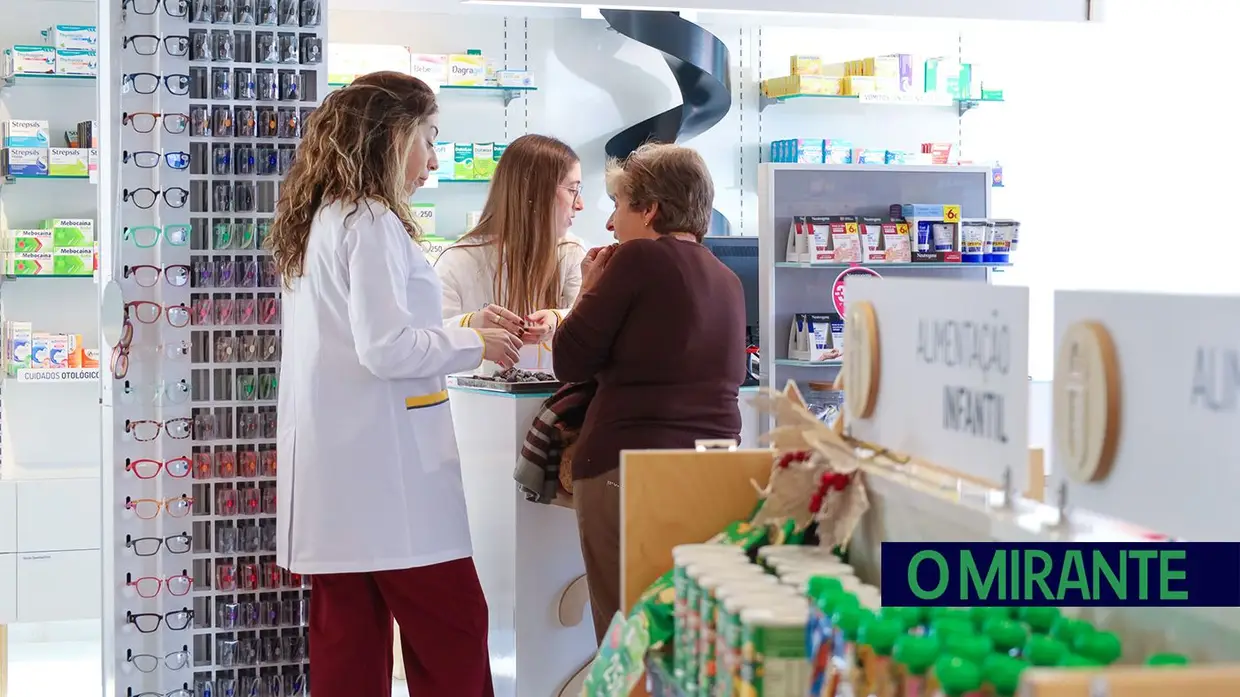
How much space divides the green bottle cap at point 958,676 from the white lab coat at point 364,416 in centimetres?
179

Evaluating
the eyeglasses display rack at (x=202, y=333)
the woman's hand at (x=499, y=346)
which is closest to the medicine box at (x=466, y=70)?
the eyeglasses display rack at (x=202, y=333)

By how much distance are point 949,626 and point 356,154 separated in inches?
76.4

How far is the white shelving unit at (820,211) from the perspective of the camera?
16.3ft

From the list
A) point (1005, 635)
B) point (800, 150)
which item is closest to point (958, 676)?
point (1005, 635)

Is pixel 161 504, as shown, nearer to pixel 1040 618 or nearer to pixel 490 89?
pixel 1040 618

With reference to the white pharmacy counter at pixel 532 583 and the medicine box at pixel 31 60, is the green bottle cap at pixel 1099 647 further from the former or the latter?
the medicine box at pixel 31 60

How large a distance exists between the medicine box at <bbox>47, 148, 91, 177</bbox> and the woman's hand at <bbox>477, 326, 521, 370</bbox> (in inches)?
115

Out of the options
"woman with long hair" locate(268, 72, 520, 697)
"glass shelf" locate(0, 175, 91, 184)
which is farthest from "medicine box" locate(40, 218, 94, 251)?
"woman with long hair" locate(268, 72, 520, 697)

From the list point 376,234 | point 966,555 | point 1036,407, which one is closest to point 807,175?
point 1036,407

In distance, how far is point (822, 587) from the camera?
139 centimetres

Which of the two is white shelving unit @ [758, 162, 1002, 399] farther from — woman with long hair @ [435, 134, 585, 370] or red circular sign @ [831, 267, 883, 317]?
woman with long hair @ [435, 134, 585, 370]

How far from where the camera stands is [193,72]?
320 centimetres

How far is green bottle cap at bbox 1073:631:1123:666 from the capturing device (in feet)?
3.77

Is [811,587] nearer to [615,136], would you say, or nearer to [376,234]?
[376,234]
